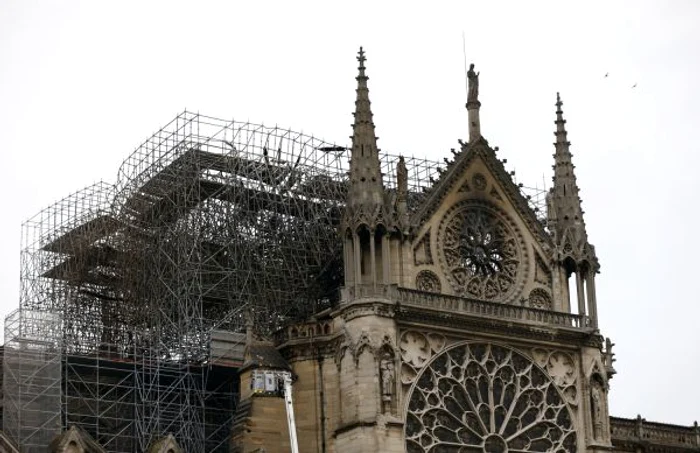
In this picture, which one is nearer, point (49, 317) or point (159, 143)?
point (49, 317)

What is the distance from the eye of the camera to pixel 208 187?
57125 mm

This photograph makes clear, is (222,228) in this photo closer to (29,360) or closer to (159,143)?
(159,143)

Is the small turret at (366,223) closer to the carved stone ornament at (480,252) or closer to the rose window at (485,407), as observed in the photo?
the carved stone ornament at (480,252)

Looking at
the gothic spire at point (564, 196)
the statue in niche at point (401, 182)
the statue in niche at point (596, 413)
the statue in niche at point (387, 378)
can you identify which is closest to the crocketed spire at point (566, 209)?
the gothic spire at point (564, 196)

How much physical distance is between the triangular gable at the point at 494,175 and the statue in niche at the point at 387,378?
6307 mm

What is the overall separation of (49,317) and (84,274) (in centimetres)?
663

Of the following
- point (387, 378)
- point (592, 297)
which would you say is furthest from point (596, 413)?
point (387, 378)

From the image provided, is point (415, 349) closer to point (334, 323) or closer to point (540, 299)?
point (334, 323)

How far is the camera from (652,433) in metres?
59.6

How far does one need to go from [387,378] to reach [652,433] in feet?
48.9

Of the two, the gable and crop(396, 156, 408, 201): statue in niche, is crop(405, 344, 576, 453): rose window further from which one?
crop(396, 156, 408, 201): statue in niche

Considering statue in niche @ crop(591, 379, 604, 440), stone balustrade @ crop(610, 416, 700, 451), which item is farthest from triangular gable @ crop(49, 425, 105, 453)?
stone balustrade @ crop(610, 416, 700, 451)

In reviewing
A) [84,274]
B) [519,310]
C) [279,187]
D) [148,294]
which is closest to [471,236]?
[519,310]

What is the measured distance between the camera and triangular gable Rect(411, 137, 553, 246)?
2104 inches
